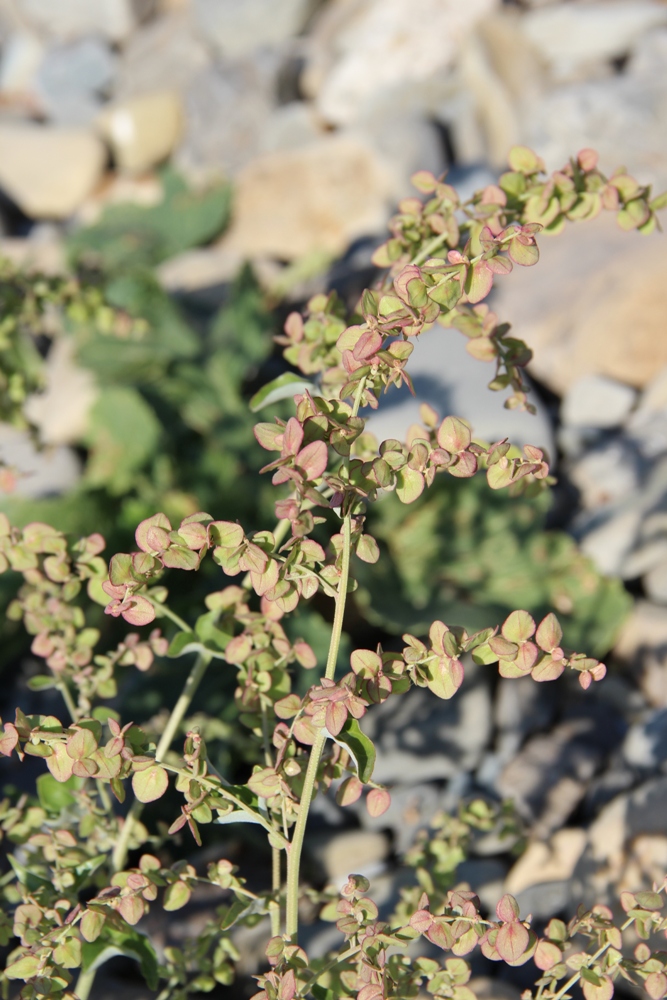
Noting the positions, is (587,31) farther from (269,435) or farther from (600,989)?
(600,989)

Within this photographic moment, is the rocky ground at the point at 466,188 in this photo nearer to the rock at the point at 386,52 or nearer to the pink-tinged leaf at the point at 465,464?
the rock at the point at 386,52

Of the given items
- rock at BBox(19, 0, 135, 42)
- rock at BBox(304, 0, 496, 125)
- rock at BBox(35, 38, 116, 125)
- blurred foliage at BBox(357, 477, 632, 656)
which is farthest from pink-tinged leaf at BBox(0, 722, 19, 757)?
rock at BBox(19, 0, 135, 42)

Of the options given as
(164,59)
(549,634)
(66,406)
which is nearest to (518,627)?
(549,634)

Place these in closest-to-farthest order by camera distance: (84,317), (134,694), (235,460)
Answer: (84,317)
(134,694)
(235,460)

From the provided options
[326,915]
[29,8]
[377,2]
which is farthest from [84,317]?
[29,8]

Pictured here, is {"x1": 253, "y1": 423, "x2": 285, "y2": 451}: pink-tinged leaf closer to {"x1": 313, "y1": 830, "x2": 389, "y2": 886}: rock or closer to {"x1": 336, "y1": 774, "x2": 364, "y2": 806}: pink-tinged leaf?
{"x1": 336, "y1": 774, "x2": 364, "y2": 806}: pink-tinged leaf

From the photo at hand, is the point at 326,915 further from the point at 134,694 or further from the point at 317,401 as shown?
the point at 134,694

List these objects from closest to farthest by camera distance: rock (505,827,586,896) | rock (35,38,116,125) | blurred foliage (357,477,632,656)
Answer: rock (505,827,586,896) → blurred foliage (357,477,632,656) → rock (35,38,116,125)
